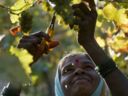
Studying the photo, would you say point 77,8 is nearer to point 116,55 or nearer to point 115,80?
point 115,80

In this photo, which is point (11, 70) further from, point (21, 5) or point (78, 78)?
point (78, 78)

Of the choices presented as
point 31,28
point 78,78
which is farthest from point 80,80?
point 31,28

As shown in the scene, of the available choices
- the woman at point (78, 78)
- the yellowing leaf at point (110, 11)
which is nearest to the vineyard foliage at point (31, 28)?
the yellowing leaf at point (110, 11)

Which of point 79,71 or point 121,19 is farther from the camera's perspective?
point 79,71

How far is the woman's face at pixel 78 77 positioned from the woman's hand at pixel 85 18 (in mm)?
700

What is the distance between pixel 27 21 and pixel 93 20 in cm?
50

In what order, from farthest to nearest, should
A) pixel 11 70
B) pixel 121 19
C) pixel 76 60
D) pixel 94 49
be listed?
pixel 76 60 < pixel 94 49 < pixel 121 19 < pixel 11 70

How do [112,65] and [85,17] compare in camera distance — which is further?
[112,65]

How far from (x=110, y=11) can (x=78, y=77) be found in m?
0.88

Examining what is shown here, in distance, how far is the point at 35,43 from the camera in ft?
6.81

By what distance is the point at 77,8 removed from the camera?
1.95 metres

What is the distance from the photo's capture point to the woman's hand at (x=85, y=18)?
1981 mm

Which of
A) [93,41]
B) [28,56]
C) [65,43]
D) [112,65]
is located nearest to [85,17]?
[93,41]

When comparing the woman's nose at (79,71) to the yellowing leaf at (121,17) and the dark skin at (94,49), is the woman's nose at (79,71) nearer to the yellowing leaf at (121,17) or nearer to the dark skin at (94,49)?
the dark skin at (94,49)
